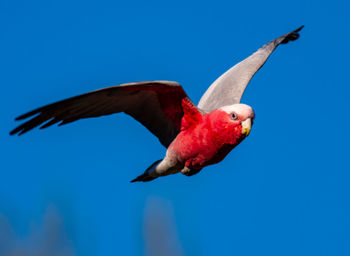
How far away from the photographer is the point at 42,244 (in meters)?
9.84

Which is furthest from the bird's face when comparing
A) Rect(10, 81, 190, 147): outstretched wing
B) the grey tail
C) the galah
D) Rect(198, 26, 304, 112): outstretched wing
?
the grey tail

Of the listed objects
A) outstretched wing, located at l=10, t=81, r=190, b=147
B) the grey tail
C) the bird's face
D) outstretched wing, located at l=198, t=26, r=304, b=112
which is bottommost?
the grey tail

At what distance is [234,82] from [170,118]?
1.90 metres

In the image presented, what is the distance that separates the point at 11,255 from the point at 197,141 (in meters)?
3.86

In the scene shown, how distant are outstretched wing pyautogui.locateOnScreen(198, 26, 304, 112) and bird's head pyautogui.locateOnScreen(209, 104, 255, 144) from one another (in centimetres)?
120

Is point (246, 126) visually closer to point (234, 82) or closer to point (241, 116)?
point (241, 116)

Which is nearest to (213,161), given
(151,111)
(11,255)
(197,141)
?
(197,141)

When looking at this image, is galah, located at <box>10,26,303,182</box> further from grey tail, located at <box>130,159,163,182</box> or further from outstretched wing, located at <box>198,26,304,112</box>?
outstretched wing, located at <box>198,26,304,112</box>

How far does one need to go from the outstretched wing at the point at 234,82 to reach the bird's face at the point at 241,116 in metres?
1.19

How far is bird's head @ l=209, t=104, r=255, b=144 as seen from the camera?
337 inches

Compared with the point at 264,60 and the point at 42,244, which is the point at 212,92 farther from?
the point at 42,244

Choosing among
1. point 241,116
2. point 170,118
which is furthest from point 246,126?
A: point 170,118

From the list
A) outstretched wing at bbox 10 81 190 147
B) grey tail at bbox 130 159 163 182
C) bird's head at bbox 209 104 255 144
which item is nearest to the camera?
outstretched wing at bbox 10 81 190 147

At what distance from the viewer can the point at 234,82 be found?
415 inches
